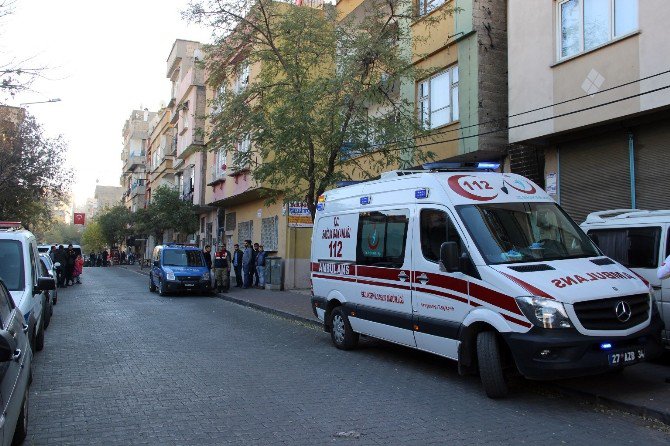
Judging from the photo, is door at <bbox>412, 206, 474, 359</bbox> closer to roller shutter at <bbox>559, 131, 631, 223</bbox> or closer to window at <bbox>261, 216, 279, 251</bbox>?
roller shutter at <bbox>559, 131, 631, 223</bbox>

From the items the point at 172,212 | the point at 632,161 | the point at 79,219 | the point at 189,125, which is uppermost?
the point at 189,125

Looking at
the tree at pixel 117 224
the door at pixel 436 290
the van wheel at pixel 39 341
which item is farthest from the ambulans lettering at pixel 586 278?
the tree at pixel 117 224

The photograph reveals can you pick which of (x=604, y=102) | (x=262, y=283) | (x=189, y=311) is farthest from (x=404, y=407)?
(x=262, y=283)

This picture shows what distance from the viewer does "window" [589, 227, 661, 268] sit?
7.65 m

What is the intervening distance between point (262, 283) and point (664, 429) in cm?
1855

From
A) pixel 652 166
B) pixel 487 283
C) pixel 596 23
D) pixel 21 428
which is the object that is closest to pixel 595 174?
pixel 652 166

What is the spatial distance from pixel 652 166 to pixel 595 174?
1.33 m

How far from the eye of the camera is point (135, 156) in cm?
7388

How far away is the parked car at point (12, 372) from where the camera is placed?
3.64 metres

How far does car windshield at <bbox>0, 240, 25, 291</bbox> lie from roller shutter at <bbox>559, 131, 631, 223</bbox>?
10.6 meters

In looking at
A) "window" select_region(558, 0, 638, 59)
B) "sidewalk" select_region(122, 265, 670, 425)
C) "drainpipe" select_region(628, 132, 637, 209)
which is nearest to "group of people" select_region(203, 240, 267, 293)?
"window" select_region(558, 0, 638, 59)

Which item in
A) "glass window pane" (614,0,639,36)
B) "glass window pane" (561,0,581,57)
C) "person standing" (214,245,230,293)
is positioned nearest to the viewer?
"glass window pane" (614,0,639,36)

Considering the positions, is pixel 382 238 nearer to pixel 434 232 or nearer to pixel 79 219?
pixel 434 232

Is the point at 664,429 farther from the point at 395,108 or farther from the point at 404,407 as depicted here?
the point at 395,108
